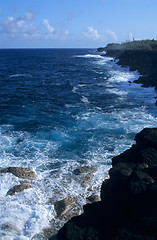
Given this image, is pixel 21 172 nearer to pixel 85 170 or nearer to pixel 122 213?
pixel 85 170

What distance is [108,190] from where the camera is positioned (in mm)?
12414

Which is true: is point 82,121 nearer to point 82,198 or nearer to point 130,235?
point 82,198

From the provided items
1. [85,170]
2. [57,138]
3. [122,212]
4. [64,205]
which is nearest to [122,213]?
[122,212]

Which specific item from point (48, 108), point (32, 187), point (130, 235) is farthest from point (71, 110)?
point (130, 235)

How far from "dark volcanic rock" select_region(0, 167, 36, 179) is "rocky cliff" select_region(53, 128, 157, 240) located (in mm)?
7459

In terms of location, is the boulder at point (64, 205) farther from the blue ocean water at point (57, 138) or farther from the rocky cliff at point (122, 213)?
the rocky cliff at point (122, 213)

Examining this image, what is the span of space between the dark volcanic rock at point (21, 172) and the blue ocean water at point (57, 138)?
18.1 inches

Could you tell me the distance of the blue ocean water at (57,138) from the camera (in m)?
14.5

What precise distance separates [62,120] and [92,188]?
50.6ft

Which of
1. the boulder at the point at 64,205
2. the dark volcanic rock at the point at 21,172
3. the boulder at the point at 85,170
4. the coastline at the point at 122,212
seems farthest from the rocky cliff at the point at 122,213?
the dark volcanic rock at the point at 21,172

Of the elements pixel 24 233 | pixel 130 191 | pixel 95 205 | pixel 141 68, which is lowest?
pixel 24 233

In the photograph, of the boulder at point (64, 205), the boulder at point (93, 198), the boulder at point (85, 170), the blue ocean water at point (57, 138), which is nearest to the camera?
the boulder at point (64, 205)

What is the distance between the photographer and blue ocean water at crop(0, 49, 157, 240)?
1451 cm

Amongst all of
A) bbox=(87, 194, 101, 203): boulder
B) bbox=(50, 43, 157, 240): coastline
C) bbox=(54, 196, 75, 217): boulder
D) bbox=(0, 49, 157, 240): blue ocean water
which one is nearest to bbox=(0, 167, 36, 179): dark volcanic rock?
bbox=(0, 49, 157, 240): blue ocean water
